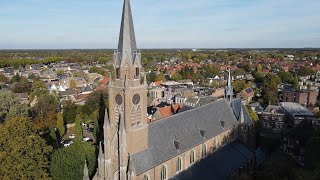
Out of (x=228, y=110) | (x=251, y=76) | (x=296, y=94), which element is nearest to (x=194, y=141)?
(x=228, y=110)

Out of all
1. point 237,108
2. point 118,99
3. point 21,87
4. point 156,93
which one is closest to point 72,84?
point 21,87

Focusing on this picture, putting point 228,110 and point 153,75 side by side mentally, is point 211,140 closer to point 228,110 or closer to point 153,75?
point 228,110

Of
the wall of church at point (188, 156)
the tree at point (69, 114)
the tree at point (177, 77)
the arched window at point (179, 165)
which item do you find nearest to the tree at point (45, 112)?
the tree at point (69, 114)

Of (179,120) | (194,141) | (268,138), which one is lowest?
(268,138)

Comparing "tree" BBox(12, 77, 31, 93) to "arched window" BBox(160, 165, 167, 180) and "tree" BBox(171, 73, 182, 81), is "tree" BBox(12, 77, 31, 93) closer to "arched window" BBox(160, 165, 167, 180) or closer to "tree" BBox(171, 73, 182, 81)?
"tree" BBox(171, 73, 182, 81)

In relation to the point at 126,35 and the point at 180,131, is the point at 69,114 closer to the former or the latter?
the point at 180,131

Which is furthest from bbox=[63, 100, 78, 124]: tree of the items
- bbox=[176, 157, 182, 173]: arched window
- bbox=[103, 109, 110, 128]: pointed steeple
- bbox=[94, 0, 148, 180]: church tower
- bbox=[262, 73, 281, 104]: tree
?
bbox=[262, 73, 281, 104]: tree
